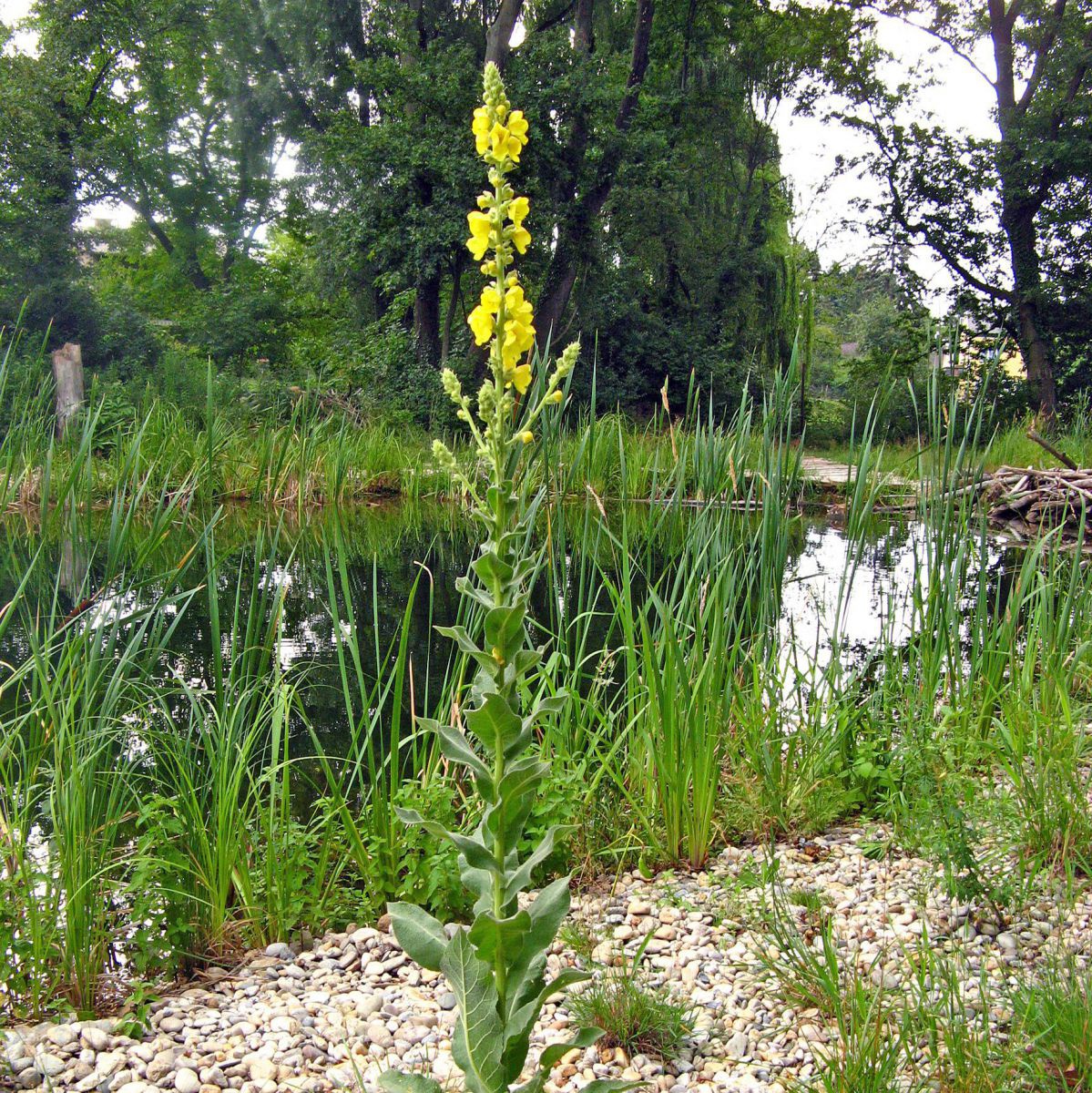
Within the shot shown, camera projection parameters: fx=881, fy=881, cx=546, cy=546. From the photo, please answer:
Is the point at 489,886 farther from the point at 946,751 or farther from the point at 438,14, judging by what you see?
the point at 438,14

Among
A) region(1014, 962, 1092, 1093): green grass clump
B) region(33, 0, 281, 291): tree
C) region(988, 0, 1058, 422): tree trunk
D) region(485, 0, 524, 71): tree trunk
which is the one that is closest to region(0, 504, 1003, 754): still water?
region(1014, 962, 1092, 1093): green grass clump

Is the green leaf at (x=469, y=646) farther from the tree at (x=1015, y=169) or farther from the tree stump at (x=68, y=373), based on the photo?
the tree at (x=1015, y=169)

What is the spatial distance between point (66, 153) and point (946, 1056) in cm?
2313

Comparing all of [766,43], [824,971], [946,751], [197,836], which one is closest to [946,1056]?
[824,971]

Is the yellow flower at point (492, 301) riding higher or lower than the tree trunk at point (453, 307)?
lower

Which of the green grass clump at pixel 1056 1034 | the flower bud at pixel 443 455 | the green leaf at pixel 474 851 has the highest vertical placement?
the flower bud at pixel 443 455

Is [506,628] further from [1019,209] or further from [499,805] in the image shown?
[1019,209]

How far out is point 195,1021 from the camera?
173 cm

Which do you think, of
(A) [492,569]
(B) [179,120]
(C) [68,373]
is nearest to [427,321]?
(C) [68,373]

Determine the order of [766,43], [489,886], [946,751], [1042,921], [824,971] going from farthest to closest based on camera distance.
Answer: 1. [766,43]
2. [946,751]
3. [1042,921]
4. [824,971]
5. [489,886]

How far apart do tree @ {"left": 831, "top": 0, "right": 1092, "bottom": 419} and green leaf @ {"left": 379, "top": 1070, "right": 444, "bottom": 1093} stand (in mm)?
16991

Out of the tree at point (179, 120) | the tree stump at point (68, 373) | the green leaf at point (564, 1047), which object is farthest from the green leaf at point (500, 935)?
the tree at point (179, 120)

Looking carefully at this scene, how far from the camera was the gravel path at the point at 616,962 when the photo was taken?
1.56 meters

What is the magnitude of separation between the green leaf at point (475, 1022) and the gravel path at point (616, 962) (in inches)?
14.0
